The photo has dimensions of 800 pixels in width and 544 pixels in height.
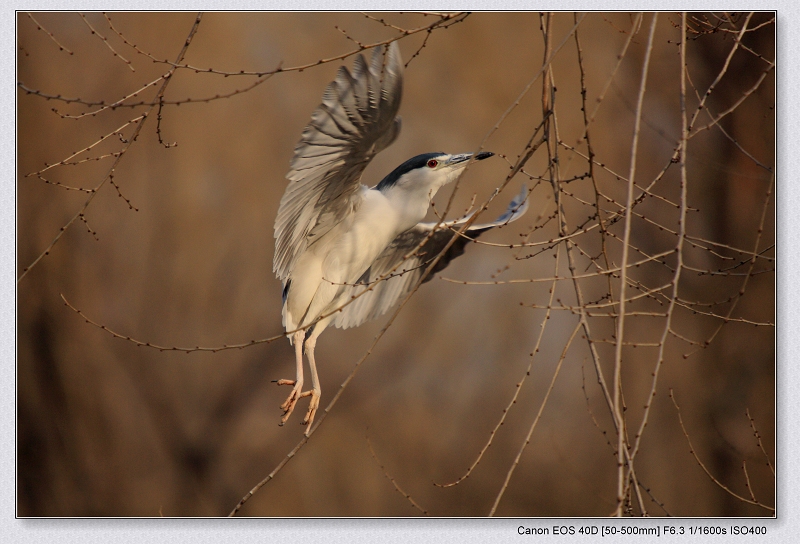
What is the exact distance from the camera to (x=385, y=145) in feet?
4.33

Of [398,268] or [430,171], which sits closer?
[430,171]

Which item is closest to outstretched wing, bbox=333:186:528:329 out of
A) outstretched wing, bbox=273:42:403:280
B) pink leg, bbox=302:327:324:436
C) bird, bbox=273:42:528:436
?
bird, bbox=273:42:528:436

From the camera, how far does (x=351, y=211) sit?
1.60 meters

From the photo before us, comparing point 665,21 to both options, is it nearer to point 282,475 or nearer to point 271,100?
point 271,100

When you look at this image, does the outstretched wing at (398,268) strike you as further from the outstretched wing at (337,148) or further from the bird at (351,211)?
the outstretched wing at (337,148)

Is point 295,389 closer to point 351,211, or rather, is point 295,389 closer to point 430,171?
point 351,211

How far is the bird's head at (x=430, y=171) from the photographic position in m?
1.59

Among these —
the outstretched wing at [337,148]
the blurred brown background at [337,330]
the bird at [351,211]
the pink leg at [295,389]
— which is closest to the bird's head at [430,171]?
the bird at [351,211]

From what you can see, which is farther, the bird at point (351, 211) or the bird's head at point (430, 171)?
the bird's head at point (430, 171)

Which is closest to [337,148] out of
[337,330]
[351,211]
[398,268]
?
[351,211]

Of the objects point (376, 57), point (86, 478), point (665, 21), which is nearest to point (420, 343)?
point (86, 478)

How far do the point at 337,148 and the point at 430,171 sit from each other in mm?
341

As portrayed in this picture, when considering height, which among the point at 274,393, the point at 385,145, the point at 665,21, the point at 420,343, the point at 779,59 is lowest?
the point at 274,393

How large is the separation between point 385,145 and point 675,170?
2080 millimetres
